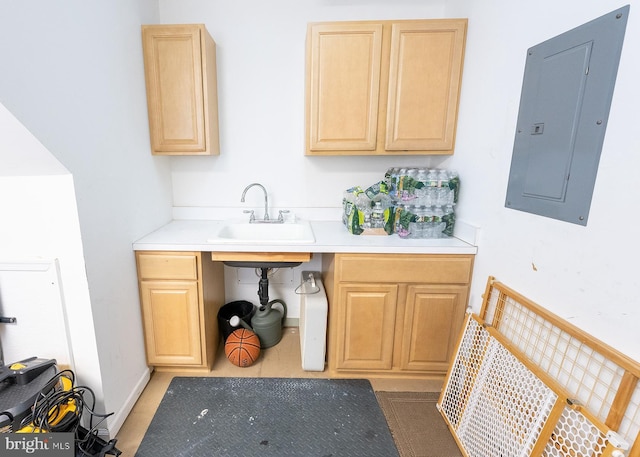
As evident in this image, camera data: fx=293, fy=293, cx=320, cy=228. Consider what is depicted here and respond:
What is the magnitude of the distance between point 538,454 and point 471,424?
365 mm

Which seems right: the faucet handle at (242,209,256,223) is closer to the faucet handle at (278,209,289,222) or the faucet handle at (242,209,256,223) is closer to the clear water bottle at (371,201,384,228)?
the faucet handle at (278,209,289,222)

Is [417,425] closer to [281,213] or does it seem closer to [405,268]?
[405,268]

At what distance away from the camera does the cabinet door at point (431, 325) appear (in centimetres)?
166

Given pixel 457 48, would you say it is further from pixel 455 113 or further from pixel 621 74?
pixel 621 74

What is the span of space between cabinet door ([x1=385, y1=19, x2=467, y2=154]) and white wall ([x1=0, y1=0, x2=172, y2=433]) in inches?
56.6

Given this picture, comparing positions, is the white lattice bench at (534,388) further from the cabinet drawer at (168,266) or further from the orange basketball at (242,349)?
the cabinet drawer at (168,266)

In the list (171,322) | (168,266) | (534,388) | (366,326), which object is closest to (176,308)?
(171,322)

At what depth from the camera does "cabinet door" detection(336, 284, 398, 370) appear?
5.46ft

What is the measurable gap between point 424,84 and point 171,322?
2.03m

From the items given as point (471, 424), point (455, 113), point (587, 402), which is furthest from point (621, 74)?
point (471, 424)

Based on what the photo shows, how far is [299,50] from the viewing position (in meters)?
1.99

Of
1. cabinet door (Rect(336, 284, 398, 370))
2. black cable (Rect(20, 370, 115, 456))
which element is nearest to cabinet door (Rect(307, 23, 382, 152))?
cabinet door (Rect(336, 284, 398, 370))

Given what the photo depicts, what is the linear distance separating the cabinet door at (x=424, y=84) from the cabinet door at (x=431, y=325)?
0.87m

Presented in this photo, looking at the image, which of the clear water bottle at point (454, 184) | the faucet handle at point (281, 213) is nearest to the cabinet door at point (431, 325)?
the clear water bottle at point (454, 184)
